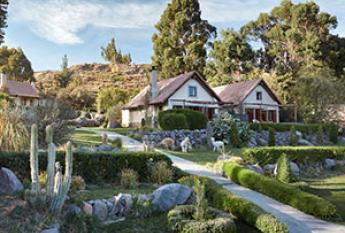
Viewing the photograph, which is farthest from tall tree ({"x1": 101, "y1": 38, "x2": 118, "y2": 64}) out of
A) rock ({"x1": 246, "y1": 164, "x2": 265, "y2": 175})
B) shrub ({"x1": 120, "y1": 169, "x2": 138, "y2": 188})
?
shrub ({"x1": 120, "y1": 169, "x2": 138, "y2": 188})

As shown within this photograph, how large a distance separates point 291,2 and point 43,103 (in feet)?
143

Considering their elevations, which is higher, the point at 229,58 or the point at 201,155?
the point at 229,58

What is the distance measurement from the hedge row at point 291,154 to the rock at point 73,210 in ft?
33.2

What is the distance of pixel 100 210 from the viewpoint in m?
9.17

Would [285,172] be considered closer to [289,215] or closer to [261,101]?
[289,215]

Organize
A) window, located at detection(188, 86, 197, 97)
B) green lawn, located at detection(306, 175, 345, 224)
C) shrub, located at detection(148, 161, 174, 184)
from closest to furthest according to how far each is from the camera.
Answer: green lawn, located at detection(306, 175, 345, 224) < shrub, located at detection(148, 161, 174, 184) < window, located at detection(188, 86, 197, 97)

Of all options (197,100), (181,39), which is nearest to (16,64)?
(181,39)

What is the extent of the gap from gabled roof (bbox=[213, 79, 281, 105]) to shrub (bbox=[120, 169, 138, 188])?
85.0 ft

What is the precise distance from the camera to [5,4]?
44.9 ft

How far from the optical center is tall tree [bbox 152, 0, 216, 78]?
51.3 meters

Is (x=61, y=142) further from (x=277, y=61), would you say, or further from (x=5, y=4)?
(x=277, y=61)

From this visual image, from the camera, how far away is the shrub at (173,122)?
86.0 ft

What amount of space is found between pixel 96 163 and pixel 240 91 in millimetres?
28560

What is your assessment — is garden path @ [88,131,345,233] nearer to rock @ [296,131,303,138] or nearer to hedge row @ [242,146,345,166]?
hedge row @ [242,146,345,166]
